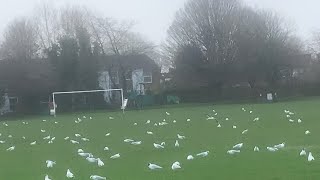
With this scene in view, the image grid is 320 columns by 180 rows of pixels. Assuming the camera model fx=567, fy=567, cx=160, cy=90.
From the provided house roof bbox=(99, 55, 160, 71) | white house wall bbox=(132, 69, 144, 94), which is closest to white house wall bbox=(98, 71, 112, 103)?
house roof bbox=(99, 55, 160, 71)

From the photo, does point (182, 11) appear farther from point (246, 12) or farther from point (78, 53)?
point (78, 53)

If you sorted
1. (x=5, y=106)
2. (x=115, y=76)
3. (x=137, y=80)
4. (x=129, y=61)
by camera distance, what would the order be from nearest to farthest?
(x=5, y=106) → (x=129, y=61) → (x=115, y=76) → (x=137, y=80)

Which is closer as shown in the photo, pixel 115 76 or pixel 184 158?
pixel 184 158

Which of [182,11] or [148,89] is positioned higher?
[182,11]

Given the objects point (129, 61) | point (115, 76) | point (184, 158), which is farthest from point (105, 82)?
point (184, 158)

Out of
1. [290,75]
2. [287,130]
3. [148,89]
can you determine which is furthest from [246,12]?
[287,130]

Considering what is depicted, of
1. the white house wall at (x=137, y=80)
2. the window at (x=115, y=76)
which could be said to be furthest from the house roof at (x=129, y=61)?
the window at (x=115, y=76)

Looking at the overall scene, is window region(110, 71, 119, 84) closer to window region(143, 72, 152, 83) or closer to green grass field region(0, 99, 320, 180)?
window region(143, 72, 152, 83)

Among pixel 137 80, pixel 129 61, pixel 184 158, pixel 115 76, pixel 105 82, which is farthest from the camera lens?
pixel 137 80

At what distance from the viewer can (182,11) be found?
7738cm

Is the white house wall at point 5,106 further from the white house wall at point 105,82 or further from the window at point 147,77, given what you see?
the window at point 147,77

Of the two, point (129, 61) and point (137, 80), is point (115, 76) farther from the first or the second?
point (137, 80)

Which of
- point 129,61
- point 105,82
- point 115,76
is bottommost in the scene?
point 105,82

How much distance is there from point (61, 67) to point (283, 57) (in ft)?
93.3
